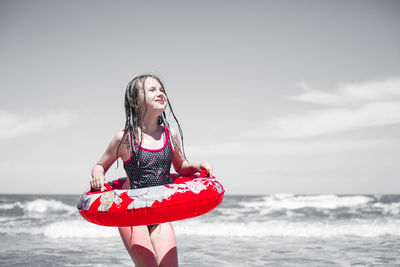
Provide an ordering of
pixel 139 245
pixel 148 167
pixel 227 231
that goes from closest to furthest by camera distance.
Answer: pixel 139 245 → pixel 148 167 → pixel 227 231

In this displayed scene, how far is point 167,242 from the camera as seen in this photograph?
3000 mm

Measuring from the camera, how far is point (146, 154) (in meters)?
3.07

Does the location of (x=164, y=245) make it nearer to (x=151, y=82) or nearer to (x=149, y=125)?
(x=149, y=125)

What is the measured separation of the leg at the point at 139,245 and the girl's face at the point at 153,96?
1.00 meters

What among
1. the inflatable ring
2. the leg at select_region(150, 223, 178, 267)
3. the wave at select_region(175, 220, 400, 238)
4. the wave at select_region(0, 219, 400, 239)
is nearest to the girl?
the leg at select_region(150, 223, 178, 267)

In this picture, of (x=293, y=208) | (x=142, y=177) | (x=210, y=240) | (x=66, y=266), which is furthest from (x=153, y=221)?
(x=293, y=208)

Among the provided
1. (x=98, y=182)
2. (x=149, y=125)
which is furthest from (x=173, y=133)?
(x=98, y=182)

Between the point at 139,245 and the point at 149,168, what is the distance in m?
0.61

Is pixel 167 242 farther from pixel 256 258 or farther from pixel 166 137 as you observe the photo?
pixel 256 258

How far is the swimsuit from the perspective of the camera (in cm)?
307

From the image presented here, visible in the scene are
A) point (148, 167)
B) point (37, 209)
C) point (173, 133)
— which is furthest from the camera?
point (37, 209)

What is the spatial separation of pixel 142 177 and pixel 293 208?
20.1 m

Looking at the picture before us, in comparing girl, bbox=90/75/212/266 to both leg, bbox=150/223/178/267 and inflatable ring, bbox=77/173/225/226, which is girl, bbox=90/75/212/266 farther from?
inflatable ring, bbox=77/173/225/226

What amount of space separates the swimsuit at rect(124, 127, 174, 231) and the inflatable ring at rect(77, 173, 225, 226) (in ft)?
0.91
